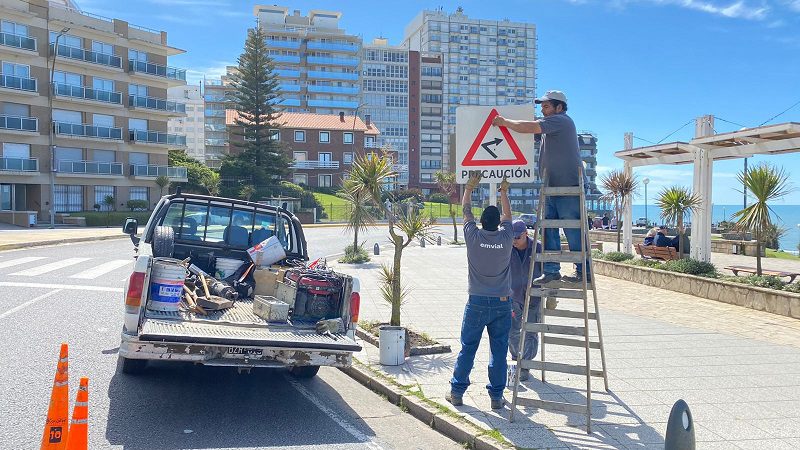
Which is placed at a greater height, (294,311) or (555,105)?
(555,105)

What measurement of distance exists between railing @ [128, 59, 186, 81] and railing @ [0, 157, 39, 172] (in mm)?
11169

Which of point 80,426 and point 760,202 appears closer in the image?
point 80,426

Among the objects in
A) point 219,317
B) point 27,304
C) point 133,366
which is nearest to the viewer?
point 219,317

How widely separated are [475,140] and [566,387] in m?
2.75

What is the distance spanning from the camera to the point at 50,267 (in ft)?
57.0

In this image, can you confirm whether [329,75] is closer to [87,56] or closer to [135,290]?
[87,56]

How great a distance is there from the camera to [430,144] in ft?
383

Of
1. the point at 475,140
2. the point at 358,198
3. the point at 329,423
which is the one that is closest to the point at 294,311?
the point at 329,423

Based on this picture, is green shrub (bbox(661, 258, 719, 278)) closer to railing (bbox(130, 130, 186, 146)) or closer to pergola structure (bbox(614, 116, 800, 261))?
pergola structure (bbox(614, 116, 800, 261))

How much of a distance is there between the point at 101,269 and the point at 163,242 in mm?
11181

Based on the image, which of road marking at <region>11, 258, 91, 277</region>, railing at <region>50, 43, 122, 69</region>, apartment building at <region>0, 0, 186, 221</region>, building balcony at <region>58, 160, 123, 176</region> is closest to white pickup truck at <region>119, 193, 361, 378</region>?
road marking at <region>11, 258, 91, 277</region>

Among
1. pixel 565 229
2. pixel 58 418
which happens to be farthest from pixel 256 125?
pixel 58 418

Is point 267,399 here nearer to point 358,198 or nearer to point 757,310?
point 757,310

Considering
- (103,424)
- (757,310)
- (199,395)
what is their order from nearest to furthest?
(103,424), (199,395), (757,310)
